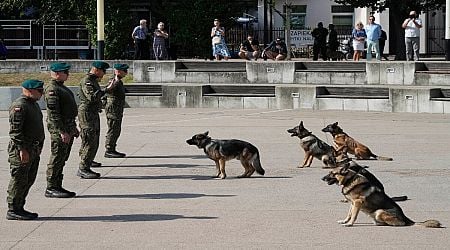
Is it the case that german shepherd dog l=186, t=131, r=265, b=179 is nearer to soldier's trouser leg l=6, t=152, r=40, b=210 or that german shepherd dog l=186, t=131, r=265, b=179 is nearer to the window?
soldier's trouser leg l=6, t=152, r=40, b=210

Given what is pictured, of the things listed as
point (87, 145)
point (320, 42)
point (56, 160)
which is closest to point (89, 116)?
point (87, 145)

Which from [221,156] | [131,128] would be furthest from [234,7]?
[221,156]

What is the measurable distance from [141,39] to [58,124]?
22087 millimetres

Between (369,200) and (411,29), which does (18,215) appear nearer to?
(369,200)

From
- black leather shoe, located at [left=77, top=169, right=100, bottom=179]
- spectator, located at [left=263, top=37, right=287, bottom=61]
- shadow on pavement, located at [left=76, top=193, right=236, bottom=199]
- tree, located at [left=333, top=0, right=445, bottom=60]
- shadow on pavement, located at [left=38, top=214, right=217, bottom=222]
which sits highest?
tree, located at [left=333, top=0, right=445, bottom=60]

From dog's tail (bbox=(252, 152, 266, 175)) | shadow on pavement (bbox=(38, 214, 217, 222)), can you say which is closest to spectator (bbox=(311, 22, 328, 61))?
dog's tail (bbox=(252, 152, 266, 175))

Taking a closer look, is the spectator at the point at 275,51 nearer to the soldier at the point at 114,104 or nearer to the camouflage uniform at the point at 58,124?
the soldier at the point at 114,104

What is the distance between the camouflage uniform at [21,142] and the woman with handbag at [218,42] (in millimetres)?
22277

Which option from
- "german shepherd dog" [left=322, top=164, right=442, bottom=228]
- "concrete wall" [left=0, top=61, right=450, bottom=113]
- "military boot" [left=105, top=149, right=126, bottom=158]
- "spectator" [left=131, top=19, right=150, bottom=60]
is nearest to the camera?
"german shepherd dog" [left=322, top=164, right=442, bottom=228]

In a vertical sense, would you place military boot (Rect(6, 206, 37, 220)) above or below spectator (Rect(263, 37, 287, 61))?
below

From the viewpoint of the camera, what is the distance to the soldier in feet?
54.1

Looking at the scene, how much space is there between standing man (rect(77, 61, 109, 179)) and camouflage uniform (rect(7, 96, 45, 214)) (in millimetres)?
3182

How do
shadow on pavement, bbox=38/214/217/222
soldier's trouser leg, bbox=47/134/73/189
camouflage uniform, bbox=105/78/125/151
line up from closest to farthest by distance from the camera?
shadow on pavement, bbox=38/214/217/222 < soldier's trouser leg, bbox=47/134/73/189 < camouflage uniform, bbox=105/78/125/151

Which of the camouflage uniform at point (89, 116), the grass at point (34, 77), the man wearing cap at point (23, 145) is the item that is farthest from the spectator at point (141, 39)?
the man wearing cap at point (23, 145)
